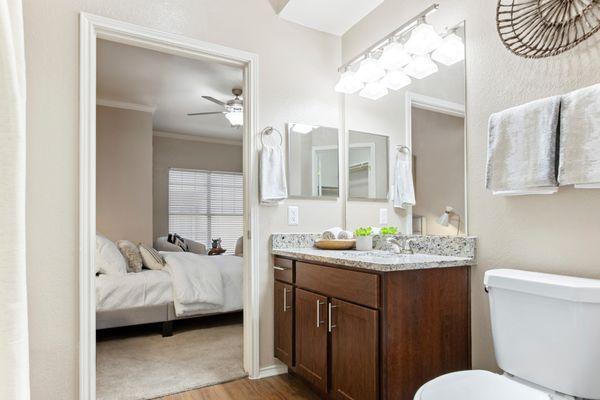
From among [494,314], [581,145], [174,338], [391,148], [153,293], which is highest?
[391,148]

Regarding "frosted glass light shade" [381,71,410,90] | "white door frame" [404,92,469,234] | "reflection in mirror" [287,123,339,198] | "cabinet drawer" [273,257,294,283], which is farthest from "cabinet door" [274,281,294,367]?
"frosted glass light shade" [381,71,410,90]

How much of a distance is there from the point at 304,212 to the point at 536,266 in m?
1.48

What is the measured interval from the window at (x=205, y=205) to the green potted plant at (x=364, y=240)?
4.69 meters

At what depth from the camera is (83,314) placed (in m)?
1.90

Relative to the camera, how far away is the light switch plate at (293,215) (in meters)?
2.56

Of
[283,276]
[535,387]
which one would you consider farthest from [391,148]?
[535,387]

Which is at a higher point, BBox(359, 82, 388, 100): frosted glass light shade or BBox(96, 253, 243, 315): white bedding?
BBox(359, 82, 388, 100): frosted glass light shade

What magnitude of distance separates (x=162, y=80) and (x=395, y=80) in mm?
2724

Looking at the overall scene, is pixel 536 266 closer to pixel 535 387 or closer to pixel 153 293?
pixel 535 387

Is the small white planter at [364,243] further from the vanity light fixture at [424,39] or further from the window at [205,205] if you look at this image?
the window at [205,205]

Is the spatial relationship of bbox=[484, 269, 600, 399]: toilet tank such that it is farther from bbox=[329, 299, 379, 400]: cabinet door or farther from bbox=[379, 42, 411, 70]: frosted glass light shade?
bbox=[379, 42, 411, 70]: frosted glass light shade

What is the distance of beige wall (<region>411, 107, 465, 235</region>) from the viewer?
1896 millimetres

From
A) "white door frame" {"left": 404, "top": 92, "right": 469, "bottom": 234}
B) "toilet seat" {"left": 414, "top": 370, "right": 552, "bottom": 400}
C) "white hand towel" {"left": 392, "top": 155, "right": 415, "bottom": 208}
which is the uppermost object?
"white door frame" {"left": 404, "top": 92, "right": 469, "bottom": 234}

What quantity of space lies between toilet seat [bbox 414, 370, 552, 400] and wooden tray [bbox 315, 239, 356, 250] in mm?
1156
